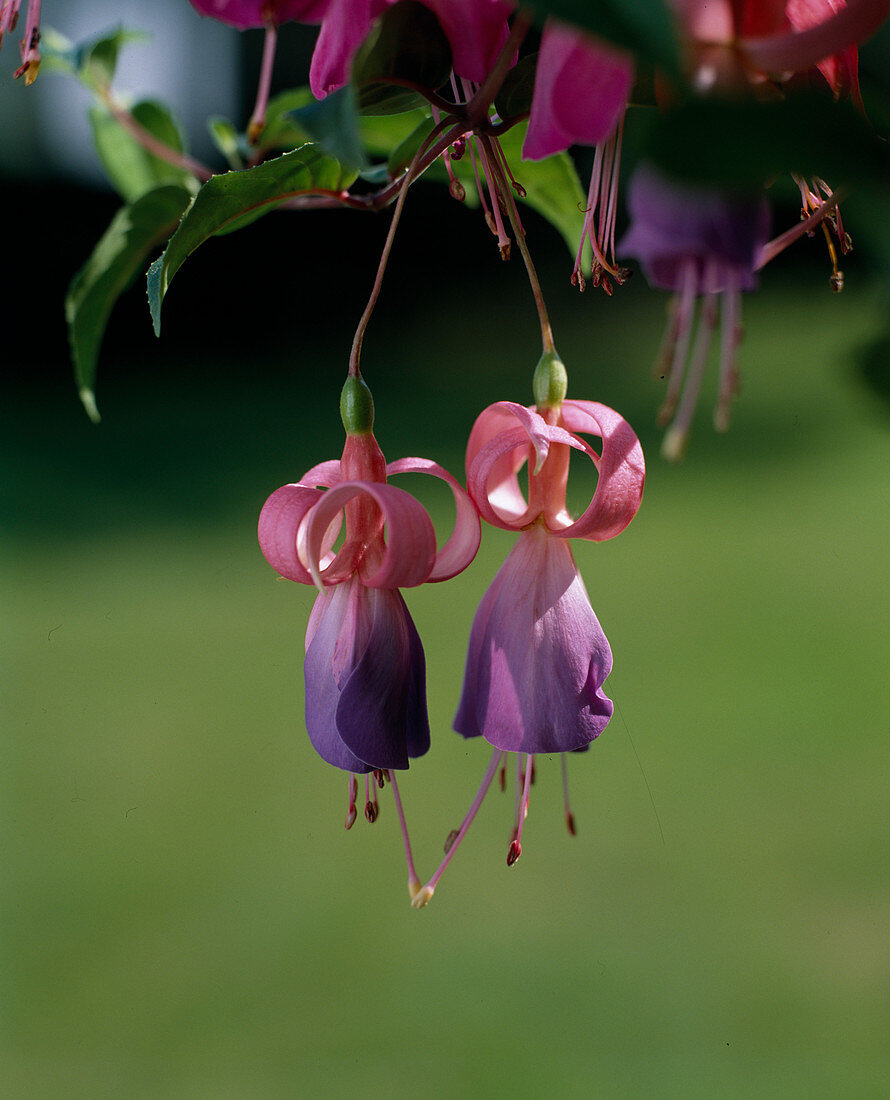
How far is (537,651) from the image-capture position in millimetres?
324

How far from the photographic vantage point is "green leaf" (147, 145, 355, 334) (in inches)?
12.7

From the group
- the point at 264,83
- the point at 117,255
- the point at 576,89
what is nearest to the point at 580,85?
the point at 576,89

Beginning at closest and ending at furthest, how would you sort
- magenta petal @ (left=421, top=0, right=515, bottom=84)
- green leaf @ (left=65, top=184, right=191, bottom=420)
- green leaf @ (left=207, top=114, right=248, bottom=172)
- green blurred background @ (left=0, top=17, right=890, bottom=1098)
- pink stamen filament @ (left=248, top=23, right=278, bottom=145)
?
1. magenta petal @ (left=421, top=0, right=515, bottom=84)
2. pink stamen filament @ (left=248, top=23, right=278, bottom=145)
3. green leaf @ (left=65, top=184, right=191, bottom=420)
4. green leaf @ (left=207, top=114, right=248, bottom=172)
5. green blurred background @ (left=0, top=17, right=890, bottom=1098)

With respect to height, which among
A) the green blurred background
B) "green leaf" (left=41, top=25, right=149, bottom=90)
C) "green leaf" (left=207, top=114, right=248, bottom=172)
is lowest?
the green blurred background

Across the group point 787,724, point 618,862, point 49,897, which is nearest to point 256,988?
point 49,897

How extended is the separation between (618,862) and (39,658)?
3.92ft

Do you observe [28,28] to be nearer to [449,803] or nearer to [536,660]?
[536,660]

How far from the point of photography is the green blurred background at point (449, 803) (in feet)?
3.84

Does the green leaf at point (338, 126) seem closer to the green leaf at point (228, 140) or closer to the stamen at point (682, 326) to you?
the stamen at point (682, 326)

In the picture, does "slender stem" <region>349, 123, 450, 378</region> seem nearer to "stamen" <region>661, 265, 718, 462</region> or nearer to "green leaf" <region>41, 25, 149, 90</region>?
"stamen" <region>661, 265, 718, 462</region>

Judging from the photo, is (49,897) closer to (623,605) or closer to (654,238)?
(623,605)

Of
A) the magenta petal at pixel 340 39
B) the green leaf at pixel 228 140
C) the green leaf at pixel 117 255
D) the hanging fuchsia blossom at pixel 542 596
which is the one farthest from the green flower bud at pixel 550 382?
A: the green leaf at pixel 228 140

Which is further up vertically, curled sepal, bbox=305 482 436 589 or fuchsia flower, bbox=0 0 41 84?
fuchsia flower, bbox=0 0 41 84

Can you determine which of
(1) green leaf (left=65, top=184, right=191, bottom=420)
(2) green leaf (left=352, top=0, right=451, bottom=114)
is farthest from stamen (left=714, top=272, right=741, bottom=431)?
(1) green leaf (left=65, top=184, right=191, bottom=420)
